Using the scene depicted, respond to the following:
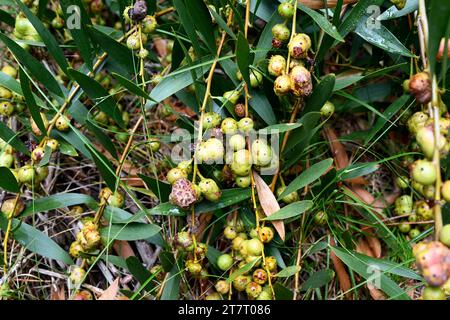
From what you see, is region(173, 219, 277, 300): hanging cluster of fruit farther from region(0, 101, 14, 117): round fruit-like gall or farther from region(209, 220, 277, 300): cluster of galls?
region(0, 101, 14, 117): round fruit-like gall

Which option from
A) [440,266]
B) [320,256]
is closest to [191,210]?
[320,256]

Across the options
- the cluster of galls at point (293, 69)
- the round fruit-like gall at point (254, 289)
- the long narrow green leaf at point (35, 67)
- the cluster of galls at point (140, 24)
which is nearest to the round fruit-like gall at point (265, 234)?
the round fruit-like gall at point (254, 289)

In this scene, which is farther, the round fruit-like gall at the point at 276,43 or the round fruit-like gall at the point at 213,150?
the round fruit-like gall at the point at 276,43

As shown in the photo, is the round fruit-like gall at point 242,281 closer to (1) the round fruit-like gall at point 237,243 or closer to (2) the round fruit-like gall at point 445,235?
(1) the round fruit-like gall at point 237,243

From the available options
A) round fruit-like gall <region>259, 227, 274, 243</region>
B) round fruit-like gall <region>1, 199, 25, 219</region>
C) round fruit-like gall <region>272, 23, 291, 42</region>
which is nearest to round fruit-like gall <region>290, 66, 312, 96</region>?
round fruit-like gall <region>272, 23, 291, 42</region>

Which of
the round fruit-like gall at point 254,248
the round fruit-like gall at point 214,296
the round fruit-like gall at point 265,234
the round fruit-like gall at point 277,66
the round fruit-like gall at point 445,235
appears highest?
the round fruit-like gall at point 277,66
